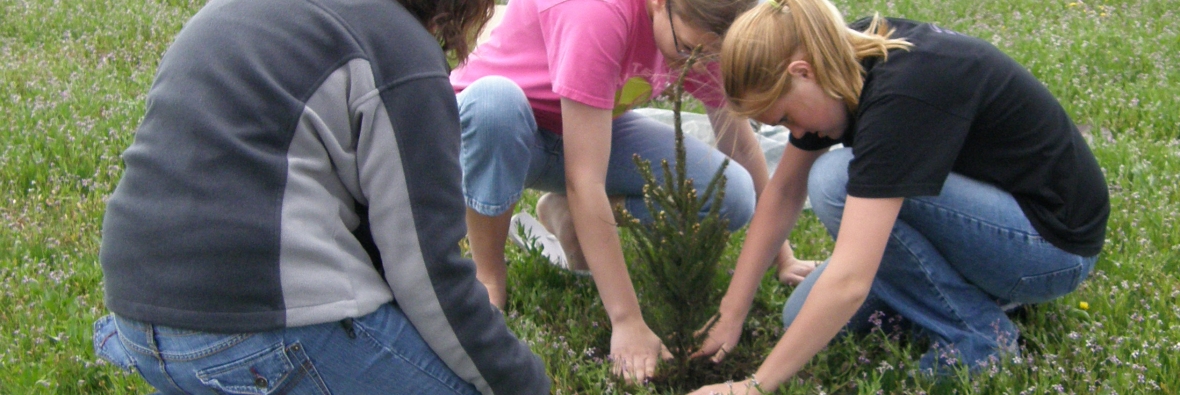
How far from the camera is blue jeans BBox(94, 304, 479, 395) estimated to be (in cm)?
183

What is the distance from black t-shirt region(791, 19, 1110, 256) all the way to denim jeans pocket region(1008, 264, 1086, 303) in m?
0.07

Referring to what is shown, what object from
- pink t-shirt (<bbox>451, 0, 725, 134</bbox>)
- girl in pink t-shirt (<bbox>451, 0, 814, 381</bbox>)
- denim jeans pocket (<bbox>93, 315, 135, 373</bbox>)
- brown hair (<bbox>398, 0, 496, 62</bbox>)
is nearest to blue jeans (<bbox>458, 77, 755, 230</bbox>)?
girl in pink t-shirt (<bbox>451, 0, 814, 381</bbox>)

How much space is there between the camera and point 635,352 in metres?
2.87

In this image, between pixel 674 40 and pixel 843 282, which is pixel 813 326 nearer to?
pixel 843 282

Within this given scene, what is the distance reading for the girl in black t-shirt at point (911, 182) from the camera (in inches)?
92.0

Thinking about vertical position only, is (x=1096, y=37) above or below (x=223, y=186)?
below

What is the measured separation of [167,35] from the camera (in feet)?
21.4

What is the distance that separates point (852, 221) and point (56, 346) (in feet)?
7.42

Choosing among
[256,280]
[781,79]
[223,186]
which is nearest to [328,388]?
[256,280]

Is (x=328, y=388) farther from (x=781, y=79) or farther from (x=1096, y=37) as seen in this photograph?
(x=1096, y=37)

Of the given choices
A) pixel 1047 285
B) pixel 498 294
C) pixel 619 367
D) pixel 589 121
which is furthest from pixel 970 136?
pixel 498 294

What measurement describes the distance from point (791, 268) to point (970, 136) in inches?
42.1

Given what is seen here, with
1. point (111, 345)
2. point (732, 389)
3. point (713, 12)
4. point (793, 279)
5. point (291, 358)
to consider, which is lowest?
point (793, 279)

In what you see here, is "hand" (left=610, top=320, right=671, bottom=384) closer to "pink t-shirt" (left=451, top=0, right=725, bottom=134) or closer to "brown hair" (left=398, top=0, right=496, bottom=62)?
"pink t-shirt" (left=451, top=0, right=725, bottom=134)
